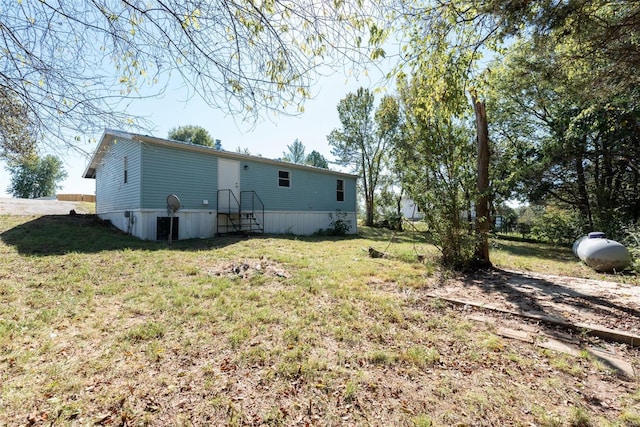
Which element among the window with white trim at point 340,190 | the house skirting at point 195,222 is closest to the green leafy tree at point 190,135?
the house skirting at point 195,222

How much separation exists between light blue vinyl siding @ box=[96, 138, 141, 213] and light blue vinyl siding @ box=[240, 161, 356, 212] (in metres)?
3.71

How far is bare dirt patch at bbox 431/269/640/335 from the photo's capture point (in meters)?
3.28

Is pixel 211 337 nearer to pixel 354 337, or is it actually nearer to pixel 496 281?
pixel 354 337

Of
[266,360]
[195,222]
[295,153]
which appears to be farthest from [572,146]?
[295,153]

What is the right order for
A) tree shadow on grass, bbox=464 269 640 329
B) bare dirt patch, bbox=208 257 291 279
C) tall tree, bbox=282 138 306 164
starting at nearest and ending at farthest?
tree shadow on grass, bbox=464 269 640 329
bare dirt patch, bbox=208 257 291 279
tall tree, bbox=282 138 306 164

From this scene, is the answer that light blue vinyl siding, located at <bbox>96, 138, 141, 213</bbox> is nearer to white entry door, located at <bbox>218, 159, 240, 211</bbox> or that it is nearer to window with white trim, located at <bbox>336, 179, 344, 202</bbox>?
white entry door, located at <bbox>218, 159, 240, 211</bbox>

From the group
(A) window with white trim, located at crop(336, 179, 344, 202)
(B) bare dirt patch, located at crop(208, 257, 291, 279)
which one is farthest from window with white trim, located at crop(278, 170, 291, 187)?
(B) bare dirt patch, located at crop(208, 257, 291, 279)

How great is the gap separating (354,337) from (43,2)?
3.89m

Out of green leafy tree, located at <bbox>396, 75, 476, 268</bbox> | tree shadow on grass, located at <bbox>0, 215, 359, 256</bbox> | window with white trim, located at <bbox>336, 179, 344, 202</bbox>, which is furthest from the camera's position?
window with white trim, located at <bbox>336, 179, 344, 202</bbox>

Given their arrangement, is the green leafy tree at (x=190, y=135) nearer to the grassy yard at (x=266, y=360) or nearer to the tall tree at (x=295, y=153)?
the tall tree at (x=295, y=153)

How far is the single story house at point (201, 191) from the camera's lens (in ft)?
30.6

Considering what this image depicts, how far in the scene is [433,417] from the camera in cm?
189

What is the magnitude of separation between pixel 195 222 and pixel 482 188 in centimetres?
908

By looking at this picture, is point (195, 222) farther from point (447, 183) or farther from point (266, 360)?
point (266, 360)
